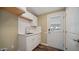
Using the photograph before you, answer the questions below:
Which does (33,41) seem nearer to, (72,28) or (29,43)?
(29,43)

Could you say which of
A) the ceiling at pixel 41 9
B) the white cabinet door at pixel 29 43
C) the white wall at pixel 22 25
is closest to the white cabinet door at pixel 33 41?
the white cabinet door at pixel 29 43

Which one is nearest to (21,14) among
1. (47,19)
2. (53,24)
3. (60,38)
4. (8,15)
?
(8,15)

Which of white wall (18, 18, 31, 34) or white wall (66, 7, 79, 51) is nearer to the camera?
white wall (66, 7, 79, 51)

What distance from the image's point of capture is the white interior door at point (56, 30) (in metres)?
1.23

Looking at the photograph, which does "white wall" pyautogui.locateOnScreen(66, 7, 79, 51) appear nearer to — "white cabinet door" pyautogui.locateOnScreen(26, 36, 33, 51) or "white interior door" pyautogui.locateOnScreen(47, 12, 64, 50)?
"white interior door" pyautogui.locateOnScreen(47, 12, 64, 50)

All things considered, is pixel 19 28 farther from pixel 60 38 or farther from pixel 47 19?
pixel 60 38

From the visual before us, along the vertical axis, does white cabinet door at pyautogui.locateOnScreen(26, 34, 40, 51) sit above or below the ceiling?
below

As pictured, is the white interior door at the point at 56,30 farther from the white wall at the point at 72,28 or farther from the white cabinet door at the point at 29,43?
the white cabinet door at the point at 29,43

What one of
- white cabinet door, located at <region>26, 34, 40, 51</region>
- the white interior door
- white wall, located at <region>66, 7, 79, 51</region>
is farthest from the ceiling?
white cabinet door, located at <region>26, 34, 40, 51</region>

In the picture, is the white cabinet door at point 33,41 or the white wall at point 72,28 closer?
the white wall at point 72,28

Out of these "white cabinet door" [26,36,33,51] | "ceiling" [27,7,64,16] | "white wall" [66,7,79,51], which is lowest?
"white cabinet door" [26,36,33,51]

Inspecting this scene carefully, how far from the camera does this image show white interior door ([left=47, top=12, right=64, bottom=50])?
48.4 inches

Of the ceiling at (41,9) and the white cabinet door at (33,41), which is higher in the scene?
the ceiling at (41,9)
